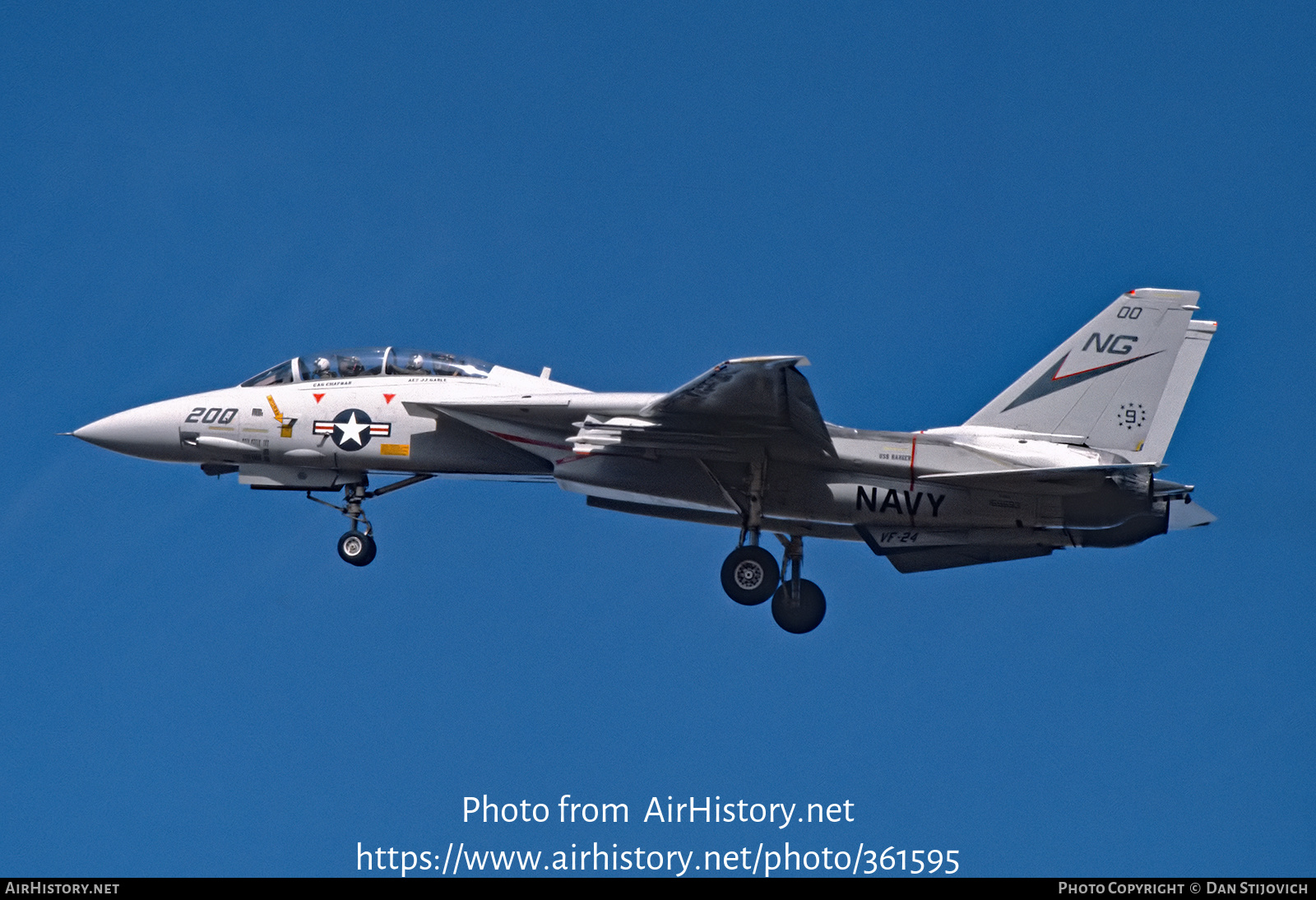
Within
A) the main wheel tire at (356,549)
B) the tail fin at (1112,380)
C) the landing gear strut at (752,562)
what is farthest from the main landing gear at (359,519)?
the tail fin at (1112,380)

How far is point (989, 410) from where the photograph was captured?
62.3 feet

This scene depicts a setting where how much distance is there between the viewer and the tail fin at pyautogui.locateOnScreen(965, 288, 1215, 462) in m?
18.3

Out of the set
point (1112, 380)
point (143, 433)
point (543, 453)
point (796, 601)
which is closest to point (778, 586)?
point (796, 601)

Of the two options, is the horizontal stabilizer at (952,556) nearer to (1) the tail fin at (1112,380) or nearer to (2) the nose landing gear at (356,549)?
(1) the tail fin at (1112,380)

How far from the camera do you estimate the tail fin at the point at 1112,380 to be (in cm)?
1834

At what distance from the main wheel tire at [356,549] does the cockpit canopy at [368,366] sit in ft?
6.97

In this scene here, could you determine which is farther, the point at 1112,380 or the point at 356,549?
the point at 356,549

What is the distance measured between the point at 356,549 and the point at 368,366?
7.86 feet

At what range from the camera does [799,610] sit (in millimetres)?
18750

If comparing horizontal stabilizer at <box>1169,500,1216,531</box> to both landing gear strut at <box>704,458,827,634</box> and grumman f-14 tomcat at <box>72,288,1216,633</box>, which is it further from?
landing gear strut at <box>704,458,827,634</box>

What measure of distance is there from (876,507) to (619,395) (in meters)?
3.33

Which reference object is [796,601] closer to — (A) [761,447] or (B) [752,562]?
(B) [752,562]

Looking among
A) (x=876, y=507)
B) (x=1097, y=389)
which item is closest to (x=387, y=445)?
(x=876, y=507)

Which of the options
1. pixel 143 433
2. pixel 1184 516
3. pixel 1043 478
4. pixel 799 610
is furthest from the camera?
pixel 143 433
